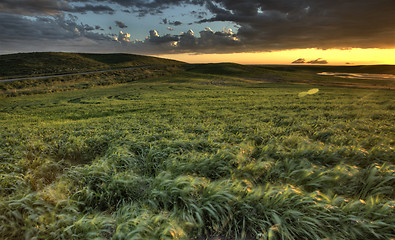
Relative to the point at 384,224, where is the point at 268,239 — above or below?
below

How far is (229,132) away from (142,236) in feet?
20.2

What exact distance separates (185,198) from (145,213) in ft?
2.93

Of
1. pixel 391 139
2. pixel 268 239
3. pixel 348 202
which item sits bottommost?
pixel 268 239

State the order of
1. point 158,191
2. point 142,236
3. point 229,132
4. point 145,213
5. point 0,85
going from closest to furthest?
point 142,236 → point 145,213 → point 158,191 → point 229,132 → point 0,85

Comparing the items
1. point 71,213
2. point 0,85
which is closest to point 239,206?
point 71,213

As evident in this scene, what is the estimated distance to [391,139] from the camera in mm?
7086

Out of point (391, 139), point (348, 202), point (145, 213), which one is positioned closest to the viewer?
point (145, 213)

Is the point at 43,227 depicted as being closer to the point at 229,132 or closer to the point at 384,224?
the point at 384,224

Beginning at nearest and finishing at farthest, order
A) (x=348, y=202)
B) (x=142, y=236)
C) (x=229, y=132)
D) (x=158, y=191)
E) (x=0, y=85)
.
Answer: (x=142, y=236)
(x=348, y=202)
(x=158, y=191)
(x=229, y=132)
(x=0, y=85)

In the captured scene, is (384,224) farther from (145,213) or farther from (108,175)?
(108,175)

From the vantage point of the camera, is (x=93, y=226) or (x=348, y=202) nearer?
(x=93, y=226)

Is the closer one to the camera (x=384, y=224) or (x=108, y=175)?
(x=384, y=224)

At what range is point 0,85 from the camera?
120ft

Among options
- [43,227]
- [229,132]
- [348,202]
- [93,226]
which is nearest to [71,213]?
[43,227]
